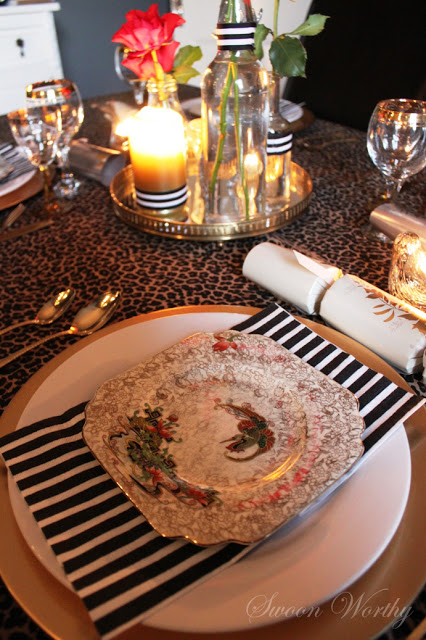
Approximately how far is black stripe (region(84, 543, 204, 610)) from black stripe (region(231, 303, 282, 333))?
223mm

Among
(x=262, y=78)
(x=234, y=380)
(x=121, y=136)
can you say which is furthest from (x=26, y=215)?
(x=234, y=380)

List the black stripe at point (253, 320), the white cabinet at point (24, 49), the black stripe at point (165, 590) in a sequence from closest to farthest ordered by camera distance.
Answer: the black stripe at point (165, 590)
the black stripe at point (253, 320)
the white cabinet at point (24, 49)

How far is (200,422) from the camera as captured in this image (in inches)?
14.6

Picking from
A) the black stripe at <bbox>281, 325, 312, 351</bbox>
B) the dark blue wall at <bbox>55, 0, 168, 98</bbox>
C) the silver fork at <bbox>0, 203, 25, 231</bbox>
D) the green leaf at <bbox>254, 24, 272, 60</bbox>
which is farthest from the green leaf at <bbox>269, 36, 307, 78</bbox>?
the dark blue wall at <bbox>55, 0, 168, 98</bbox>

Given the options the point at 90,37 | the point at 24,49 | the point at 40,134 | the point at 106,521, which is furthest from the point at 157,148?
the point at 90,37

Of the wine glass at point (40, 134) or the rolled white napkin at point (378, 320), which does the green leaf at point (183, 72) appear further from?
the rolled white napkin at point (378, 320)

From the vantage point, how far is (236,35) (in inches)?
22.8

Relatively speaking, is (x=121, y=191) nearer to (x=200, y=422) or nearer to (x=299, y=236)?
(x=299, y=236)

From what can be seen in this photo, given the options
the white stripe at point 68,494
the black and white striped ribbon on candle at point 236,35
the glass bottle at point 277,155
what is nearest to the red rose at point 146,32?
the black and white striped ribbon on candle at point 236,35

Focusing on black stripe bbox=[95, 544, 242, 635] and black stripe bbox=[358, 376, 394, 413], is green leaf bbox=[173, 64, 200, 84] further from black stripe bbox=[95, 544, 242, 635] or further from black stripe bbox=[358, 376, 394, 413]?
black stripe bbox=[95, 544, 242, 635]

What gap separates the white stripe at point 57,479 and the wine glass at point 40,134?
556 mm

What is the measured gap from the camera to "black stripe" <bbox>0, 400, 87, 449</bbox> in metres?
0.34

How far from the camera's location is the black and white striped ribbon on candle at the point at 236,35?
22.6 inches

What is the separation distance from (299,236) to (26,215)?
0.45 metres
